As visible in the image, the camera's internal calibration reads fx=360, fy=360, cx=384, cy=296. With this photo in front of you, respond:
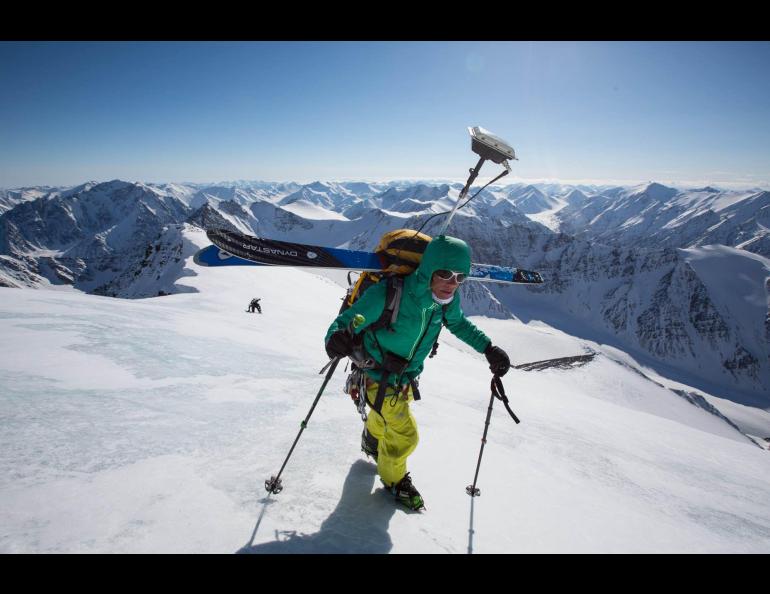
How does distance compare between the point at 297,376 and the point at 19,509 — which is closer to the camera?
the point at 19,509

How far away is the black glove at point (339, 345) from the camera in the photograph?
3.76 metres

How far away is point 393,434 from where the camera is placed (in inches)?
158

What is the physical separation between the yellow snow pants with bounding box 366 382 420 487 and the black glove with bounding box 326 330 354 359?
27.5 inches

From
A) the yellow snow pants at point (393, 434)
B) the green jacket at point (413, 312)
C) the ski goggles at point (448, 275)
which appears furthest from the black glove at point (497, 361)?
the ski goggles at point (448, 275)

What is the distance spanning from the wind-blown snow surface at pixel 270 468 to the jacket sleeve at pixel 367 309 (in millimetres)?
1589

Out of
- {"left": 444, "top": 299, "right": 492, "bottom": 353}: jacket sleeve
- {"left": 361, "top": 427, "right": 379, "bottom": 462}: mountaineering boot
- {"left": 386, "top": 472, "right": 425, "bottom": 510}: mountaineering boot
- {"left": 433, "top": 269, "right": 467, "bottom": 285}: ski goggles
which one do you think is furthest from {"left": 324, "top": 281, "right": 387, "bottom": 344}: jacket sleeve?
{"left": 386, "top": 472, "right": 425, "bottom": 510}: mountaineering boot

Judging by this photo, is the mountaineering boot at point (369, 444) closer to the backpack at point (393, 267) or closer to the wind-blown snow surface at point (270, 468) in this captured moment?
the wind-blown snow surface at point (270, 468)

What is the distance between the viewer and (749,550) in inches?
168

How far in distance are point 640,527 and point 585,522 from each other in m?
0.71

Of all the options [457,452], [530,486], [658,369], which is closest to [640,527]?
[530,486]

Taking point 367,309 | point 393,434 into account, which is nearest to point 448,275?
point 367,309

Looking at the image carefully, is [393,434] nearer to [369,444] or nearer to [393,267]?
[369,444]
